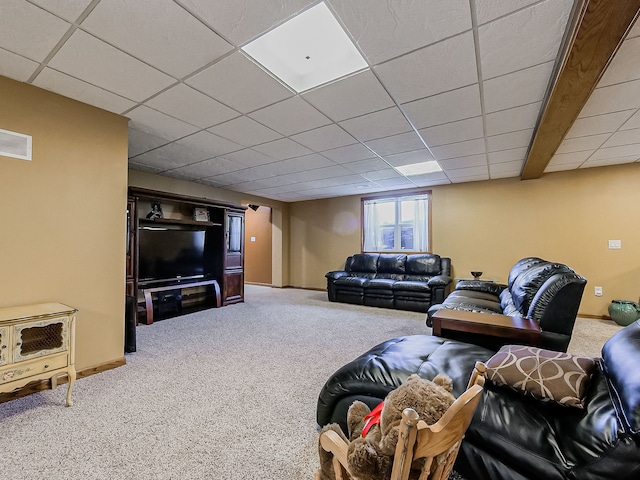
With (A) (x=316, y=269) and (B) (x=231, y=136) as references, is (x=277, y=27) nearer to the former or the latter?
(B) (x=231, y=136)

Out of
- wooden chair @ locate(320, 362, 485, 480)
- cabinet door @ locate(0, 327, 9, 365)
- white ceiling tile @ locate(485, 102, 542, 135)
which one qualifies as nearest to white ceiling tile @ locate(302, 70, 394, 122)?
white ceiling tile @ locate(485, 102, 542, 135)

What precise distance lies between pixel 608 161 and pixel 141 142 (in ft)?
21.6

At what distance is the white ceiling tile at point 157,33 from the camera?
1508mm

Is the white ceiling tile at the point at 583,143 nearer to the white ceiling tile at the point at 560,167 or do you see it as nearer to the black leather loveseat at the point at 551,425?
the white ceiling tile at the point at 560,167

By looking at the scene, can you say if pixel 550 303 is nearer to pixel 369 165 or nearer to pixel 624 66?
pixel 624 66

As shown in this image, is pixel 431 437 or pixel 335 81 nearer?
pixel 431 437

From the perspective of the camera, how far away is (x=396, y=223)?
6422mm

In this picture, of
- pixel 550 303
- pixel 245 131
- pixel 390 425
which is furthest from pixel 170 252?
pixel 550 303

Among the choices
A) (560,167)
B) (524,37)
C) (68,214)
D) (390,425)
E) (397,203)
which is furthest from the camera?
(397,203)

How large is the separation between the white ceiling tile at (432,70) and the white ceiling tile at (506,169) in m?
2.76

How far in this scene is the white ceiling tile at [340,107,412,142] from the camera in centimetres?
274

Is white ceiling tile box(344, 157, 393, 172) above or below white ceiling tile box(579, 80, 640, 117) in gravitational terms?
below

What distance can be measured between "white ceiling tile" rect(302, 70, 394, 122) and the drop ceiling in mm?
14

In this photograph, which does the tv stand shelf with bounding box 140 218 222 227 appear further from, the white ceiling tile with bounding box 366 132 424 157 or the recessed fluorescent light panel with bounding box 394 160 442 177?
the recessed fluorescent light panel with bounding box 394 160 442 177
